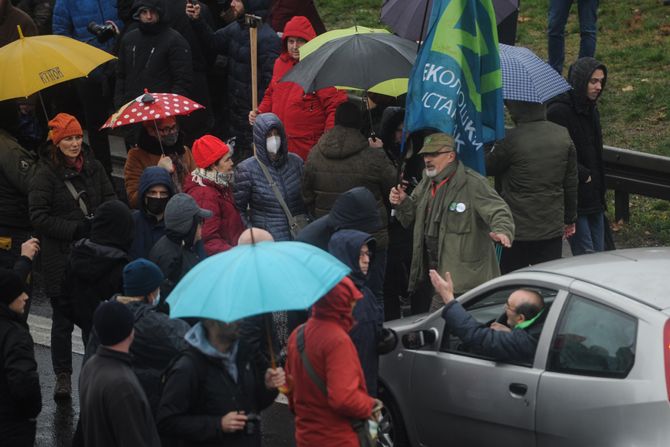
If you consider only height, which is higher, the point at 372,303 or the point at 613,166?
the point at 372,303

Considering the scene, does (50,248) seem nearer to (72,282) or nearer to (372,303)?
(72,282)

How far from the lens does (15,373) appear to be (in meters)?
7.05

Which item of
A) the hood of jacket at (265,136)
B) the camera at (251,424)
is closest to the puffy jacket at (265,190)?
the hood of jacket at (265,136)

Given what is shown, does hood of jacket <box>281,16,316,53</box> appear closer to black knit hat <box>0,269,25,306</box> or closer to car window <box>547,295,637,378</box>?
black knit hat <box>0,269,25,306</box>

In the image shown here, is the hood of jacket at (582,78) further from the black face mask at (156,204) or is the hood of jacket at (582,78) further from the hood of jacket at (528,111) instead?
the black face mask at (156,204)

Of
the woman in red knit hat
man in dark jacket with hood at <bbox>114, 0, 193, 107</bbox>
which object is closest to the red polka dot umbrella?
the woman in red knit hat

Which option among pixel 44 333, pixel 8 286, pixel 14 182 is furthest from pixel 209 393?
pixel 44 333

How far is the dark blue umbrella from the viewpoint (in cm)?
1009

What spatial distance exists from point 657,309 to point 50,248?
5.07 metres

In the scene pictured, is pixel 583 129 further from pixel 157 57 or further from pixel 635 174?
pixel 157 57

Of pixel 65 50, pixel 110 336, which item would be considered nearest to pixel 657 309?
pixel 110 336

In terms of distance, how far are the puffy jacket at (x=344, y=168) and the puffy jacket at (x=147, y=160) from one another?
3.78ft

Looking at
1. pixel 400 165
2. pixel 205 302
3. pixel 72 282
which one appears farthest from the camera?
pixel 400 165

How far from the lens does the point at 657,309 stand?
6.64 metres
